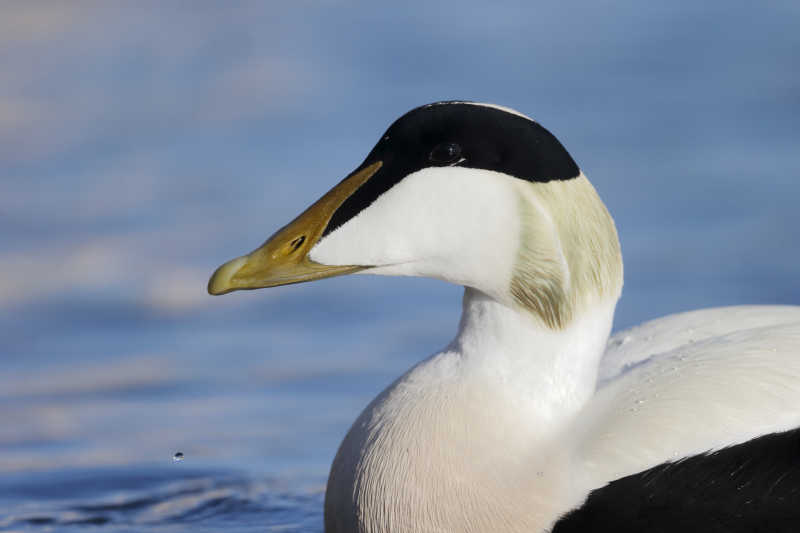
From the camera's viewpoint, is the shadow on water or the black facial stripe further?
the shadow on water

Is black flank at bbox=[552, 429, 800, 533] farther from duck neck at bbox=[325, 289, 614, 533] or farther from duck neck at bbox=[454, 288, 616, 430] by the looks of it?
duck neck at bbox=[454, 288, 616, 430]

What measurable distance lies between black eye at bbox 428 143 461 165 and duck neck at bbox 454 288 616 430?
0.33 m

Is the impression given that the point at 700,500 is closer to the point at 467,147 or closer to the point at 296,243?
the point at 467,147

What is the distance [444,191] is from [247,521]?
6.08ft

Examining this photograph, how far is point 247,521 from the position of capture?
5016 millimetres

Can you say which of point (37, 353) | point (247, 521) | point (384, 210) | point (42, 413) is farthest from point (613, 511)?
point (37, 353)

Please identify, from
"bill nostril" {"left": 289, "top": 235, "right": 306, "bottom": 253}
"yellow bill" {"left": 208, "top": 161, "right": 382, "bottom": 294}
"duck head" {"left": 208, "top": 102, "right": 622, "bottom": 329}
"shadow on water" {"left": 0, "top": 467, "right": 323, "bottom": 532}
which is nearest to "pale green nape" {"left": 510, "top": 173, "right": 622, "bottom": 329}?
"duck head" {"left": 208, "top": 102, "right": 622, "bottom": 329}

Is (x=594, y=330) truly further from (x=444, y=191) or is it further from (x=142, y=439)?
(x=142, y=439)

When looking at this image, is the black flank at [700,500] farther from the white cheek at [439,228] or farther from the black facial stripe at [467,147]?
the black facial stripe at [467,147]

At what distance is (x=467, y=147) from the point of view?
355 cm

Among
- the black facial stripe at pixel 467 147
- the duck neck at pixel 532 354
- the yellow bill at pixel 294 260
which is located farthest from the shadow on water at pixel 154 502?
the black facial stripe at pixel 467 147

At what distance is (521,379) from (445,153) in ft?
1.83

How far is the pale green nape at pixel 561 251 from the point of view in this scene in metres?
3.56

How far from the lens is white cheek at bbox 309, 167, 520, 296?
11.6ft
